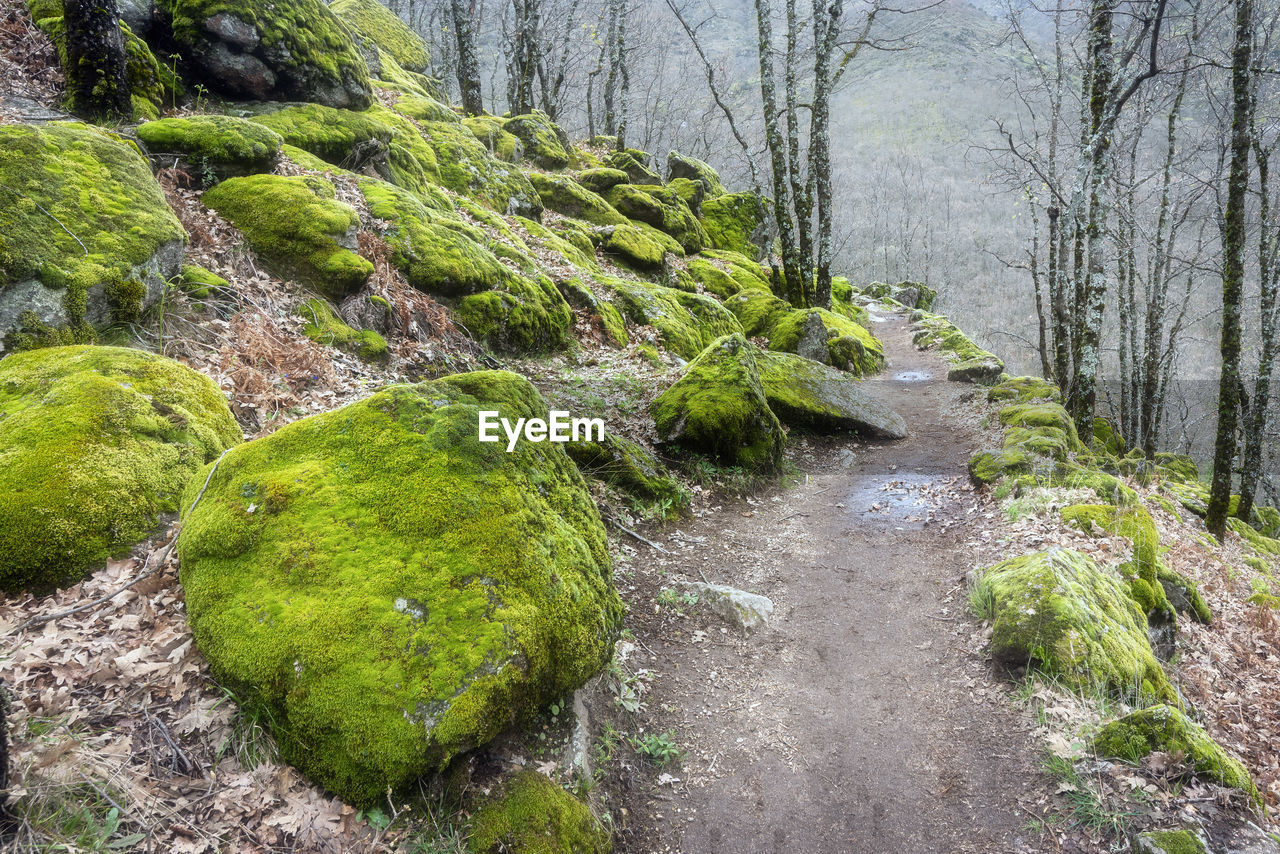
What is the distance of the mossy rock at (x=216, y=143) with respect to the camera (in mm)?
7258

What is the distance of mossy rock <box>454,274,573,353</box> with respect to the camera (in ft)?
31.0

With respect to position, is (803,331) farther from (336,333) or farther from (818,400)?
(336,333)

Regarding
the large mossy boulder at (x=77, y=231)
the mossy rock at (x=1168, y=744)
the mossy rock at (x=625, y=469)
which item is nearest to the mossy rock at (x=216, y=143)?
the large mossy boulder at (x=77, y=231)

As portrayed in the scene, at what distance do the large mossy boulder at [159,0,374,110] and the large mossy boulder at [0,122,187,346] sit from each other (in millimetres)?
4360

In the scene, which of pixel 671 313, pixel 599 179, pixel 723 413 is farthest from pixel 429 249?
pixel 599 179

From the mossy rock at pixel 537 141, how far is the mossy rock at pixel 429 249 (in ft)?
38.8

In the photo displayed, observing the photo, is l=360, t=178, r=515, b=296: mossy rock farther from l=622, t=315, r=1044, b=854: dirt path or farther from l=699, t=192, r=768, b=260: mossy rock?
l=699, t=192, r=768, b=260: mossy rock

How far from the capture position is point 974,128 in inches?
3883

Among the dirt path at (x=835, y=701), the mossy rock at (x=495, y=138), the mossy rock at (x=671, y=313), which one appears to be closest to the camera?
the dirt path at (x=835, y=701)

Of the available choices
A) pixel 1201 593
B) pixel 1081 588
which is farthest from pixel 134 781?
pixel 1201 593

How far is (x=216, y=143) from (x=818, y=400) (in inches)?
382

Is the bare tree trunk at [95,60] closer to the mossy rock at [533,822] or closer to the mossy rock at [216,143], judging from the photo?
the mossy rock at [216,143]

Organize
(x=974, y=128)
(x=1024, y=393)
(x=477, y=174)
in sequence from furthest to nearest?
1. (x=974, y=128)
2. (x=477, y=174)
3. (x=1024, y=393)

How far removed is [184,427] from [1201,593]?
12.1 meters
